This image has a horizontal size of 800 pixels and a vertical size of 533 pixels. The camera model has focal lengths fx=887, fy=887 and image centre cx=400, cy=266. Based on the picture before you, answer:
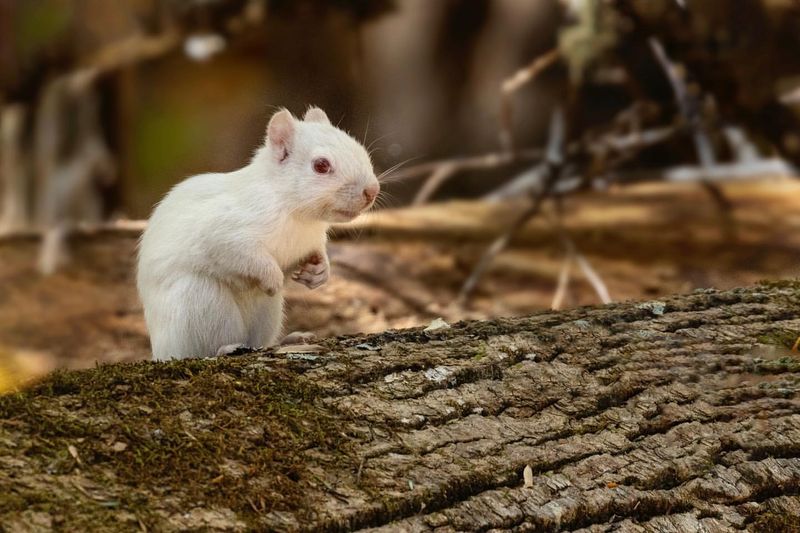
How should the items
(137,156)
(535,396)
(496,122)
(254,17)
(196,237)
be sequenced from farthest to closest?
1. (496,122)
2. (254,17)
3. (137,156)
4. (196,237)
5. (535,396)

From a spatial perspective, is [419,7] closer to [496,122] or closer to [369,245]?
[496,122]

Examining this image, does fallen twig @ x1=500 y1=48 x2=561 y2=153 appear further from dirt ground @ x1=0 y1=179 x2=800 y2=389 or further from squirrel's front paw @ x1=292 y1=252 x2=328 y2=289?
squirrel's front paw @ x1=292 y1=252 x2=328 y2=289

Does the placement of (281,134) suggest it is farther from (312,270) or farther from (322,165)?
(312,270)

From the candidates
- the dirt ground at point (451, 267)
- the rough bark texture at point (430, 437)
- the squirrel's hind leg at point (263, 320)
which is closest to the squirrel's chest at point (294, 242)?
the squirrel's hind leg at point (263, 320)

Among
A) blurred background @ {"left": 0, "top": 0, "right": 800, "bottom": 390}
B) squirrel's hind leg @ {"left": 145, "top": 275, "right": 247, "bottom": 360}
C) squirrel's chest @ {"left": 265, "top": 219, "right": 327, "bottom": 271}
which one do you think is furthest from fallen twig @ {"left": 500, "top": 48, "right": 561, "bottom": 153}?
squirrel's hind leg @ {"left": 145, "top": 275, "right": 247, "bottom": 360}

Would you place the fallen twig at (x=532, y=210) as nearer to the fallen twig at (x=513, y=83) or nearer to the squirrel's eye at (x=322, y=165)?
the fallen twig at (x=513, y=83)

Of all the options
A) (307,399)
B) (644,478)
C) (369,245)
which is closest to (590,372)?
(644,478)
